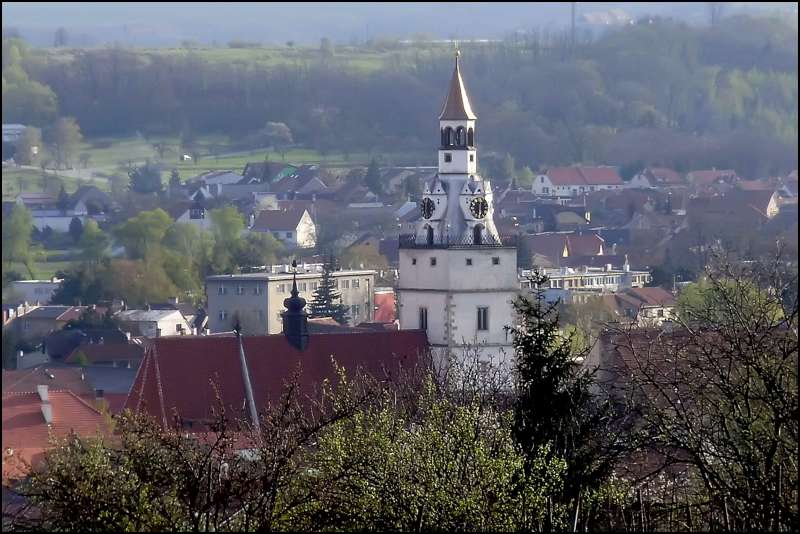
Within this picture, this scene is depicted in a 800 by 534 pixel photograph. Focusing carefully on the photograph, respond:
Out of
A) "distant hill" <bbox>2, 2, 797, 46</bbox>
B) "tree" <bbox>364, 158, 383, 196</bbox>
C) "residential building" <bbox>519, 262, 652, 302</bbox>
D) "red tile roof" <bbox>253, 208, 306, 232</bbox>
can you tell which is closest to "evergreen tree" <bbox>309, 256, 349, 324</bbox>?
"residential building" <bbox>519, 262, 652, 302</bbox>

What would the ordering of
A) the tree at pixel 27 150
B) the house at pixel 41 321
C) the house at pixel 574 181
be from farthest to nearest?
the tree at pixel 27 150 → the house at pixel 574 181 → the house at pixel 41 321

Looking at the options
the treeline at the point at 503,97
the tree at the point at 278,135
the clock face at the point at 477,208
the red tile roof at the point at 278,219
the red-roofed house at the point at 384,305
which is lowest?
the red-roofed house at the point at 384,305

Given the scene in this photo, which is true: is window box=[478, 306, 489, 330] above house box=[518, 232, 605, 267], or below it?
below

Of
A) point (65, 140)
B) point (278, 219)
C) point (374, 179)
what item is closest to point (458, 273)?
point (278, 219)

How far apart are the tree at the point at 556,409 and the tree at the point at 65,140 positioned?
74.2 m

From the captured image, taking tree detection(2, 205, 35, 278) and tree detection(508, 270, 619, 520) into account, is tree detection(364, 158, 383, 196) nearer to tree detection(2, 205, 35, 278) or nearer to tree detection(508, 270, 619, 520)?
tree detection(2, 205, 35, 278)

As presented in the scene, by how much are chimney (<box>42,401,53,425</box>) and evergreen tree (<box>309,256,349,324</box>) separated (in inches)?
977

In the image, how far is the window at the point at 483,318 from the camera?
129ft

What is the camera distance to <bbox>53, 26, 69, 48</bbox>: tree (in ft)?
390

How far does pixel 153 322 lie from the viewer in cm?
6197

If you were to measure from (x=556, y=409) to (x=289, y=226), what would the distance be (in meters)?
56.7

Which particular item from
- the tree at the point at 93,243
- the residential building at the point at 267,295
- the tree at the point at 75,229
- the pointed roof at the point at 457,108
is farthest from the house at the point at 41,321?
the pointed roof at the point at 457,108

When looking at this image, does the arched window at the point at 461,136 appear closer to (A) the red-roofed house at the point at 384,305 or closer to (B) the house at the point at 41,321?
(A) the red-roofed house at the point at 384,305

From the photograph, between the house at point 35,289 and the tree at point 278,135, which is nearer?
the house at point 35,289
